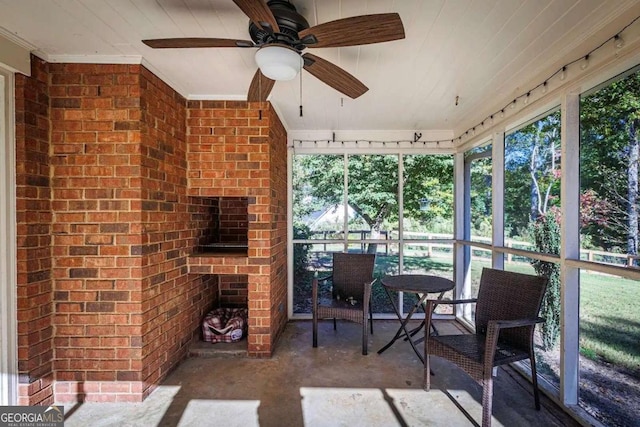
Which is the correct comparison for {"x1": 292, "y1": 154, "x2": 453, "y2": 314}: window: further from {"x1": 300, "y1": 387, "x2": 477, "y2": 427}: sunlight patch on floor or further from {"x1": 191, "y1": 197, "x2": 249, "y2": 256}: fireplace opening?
{"x1": 300, "y1": 387, "x2": 477, "y2": 427}: sunlight patch on floor

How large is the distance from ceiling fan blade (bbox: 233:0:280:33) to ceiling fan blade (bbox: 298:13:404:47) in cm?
14

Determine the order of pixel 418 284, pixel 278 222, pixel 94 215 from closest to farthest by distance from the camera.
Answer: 1. pixel 94 215
2. pixel 418 284
3. pixel 278 222

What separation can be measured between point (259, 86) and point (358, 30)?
81 centimetres

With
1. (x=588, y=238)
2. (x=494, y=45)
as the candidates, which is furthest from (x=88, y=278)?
(x=588, y=238)

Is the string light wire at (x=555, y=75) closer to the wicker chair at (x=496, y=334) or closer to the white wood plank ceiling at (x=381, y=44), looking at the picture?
the white wood plank ceiling at (x=381, y=44)

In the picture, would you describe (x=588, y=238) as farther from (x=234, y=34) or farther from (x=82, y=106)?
(x=82, y=106)

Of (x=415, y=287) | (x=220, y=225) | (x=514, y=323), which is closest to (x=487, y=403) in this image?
(x=514, y=323)

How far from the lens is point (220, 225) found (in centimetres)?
369

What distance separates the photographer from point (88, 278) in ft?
7.32

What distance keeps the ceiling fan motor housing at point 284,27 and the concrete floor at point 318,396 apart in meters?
2.26

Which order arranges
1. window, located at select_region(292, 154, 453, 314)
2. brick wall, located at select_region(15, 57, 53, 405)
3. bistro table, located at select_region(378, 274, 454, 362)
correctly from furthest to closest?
window, located at select_region(292, 154, 453, 314) → bistro table, located at select_region(378, 274, 454, 362) → brick wall, located at select_region(15, 57, 53, 405)

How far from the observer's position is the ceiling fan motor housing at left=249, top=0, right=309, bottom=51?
1.42 metres

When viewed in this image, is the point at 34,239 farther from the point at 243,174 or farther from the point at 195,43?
the point at 195,43

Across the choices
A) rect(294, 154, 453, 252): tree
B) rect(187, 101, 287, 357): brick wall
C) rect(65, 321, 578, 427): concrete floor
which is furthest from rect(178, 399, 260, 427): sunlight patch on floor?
rect(294, 154, 453, 252): tree
